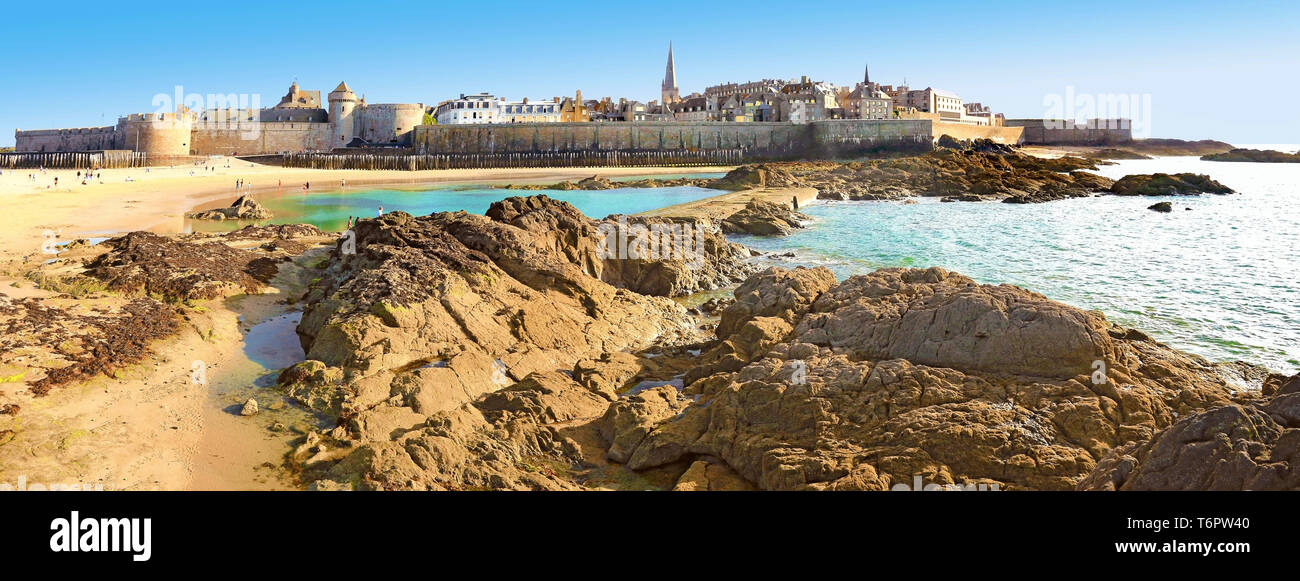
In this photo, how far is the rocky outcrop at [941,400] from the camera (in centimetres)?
488

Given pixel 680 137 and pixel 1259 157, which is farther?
pixel 1259 157

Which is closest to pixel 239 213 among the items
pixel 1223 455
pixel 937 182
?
pixel 1223 455

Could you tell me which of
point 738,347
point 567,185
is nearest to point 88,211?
point 567,185

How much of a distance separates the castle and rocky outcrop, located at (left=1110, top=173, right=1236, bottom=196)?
5293cm

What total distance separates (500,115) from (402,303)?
233 ft

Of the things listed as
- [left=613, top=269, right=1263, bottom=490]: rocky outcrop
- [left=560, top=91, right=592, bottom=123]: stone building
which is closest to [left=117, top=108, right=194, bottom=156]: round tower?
[left=560, top=91, right=592, bottom=123]: stone building

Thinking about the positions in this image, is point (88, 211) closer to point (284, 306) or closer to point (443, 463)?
point (284, 306)

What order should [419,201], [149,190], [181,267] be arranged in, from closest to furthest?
1. [181,267]
2. [419,201]
3. [149,190]

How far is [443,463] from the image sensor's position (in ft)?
17.1

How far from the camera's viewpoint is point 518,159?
63.2 metres

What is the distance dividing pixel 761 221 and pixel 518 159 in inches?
1759

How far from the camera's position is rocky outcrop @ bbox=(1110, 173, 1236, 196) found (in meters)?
37.6

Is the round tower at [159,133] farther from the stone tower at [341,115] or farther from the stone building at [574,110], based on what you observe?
the stone building at [574,110]

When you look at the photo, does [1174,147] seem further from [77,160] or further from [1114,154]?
[77,160]
